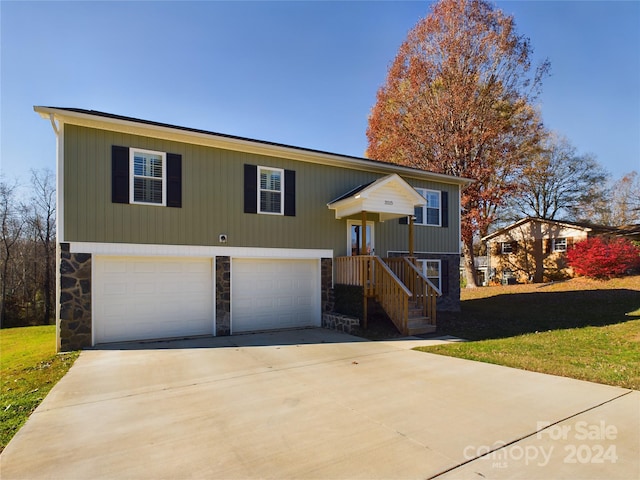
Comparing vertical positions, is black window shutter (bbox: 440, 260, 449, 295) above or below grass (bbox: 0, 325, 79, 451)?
above

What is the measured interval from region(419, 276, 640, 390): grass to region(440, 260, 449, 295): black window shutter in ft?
3.32

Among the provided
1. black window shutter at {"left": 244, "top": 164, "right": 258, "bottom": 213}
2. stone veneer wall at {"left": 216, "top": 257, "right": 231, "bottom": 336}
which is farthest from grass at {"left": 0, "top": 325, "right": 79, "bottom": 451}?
black window shutter at {"left": 244, "top": 164, "right": 258, "bottom": 213}

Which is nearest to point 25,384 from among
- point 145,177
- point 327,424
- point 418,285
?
point 327,424

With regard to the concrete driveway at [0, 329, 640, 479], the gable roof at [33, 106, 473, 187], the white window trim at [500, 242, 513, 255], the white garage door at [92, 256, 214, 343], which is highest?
the gable roof at [33, 106, 473, 187]

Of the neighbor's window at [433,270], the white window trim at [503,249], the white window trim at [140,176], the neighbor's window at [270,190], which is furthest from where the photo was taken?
the white window trim at [503,249]

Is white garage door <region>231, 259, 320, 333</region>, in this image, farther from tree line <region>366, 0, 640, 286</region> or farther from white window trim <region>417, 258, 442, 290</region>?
tree line <region>366, 0, 640, 286</region>

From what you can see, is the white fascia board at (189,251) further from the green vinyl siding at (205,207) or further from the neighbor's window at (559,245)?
the neighbor's window at (559,245)

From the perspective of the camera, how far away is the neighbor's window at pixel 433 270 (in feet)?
42.8

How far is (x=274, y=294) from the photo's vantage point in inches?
414

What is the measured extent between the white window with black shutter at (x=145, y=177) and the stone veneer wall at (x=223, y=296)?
1832 millimetres

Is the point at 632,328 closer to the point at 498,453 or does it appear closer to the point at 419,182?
the point at 419,182

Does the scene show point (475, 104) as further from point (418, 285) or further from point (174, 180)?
point (174, 180)

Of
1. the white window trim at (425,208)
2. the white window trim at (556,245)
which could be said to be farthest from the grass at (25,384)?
the white window trim at (556,245)

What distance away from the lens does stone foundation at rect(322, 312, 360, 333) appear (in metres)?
9.78
